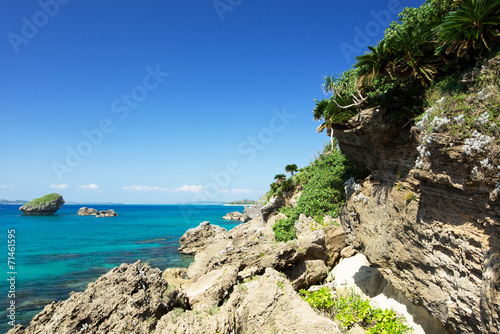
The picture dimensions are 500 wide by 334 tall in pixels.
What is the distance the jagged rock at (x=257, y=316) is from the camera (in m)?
7.50

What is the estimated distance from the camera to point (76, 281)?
70.5ft

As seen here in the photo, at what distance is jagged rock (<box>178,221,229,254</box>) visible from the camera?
33.8m

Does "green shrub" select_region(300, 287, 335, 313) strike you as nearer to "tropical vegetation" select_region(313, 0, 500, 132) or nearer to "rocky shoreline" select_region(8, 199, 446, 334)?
"rocky shoreline" select_region(8, 199, 446, 334)

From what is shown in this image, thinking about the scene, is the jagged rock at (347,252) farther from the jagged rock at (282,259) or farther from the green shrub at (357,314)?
the green shrub at (357,314)

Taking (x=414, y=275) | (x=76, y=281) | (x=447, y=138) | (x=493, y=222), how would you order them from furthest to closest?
(x=76, y=281) < (x=414, y=275) < (x=447, y=138) < (x=493, y=222)

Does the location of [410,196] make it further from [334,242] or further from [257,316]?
[334,242]

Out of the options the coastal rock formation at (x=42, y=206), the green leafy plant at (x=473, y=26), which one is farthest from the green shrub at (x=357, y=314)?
the coastal rock formation at (x=42, y=206)

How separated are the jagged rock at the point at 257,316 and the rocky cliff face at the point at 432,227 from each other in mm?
3557

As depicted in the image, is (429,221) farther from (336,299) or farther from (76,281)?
(76,281)

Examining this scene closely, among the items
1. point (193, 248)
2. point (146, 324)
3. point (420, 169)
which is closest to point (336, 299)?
point (420, 169)

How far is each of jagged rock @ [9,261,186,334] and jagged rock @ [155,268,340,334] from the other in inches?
26.8

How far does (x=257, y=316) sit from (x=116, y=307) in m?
4.42

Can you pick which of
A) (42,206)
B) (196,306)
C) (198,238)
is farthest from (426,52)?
(42,206)

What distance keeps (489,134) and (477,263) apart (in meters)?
3.37
